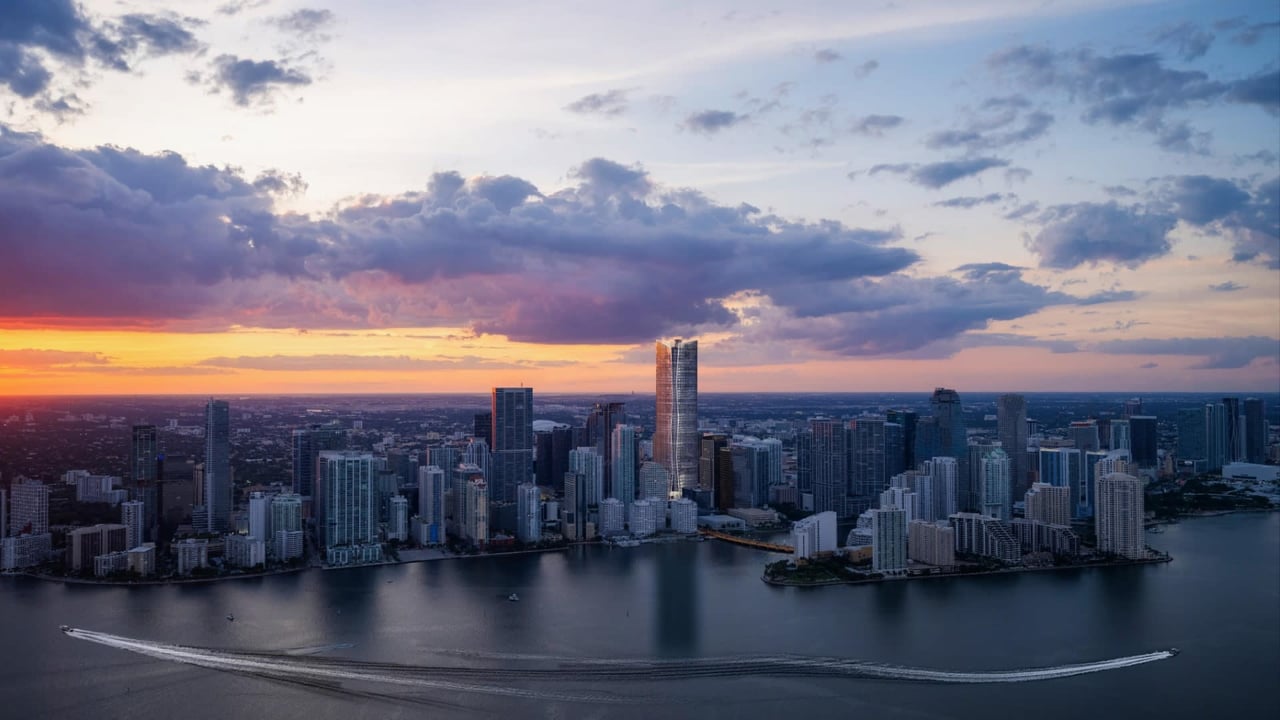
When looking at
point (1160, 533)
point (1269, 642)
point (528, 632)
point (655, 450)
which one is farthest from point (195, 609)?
point (1160, 533)

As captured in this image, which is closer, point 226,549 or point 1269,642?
point 1269,642

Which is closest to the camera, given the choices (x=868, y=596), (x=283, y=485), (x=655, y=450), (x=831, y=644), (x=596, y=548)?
(x=831, y=644)

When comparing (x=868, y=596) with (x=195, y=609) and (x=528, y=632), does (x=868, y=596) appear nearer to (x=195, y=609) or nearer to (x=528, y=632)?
(x=528, y=632)

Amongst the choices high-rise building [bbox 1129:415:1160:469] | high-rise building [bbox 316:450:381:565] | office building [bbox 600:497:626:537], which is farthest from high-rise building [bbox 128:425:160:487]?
high-rise building [bbox 1129:415:1160:469]

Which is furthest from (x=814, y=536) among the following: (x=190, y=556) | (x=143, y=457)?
(x=143, y=457)

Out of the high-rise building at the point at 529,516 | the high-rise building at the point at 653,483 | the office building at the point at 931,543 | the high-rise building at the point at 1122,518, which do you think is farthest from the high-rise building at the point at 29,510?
the high-rise building at the point at 1122,518

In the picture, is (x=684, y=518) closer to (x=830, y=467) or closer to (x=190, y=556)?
(x=830, y=467)
